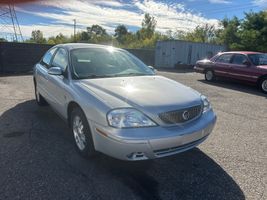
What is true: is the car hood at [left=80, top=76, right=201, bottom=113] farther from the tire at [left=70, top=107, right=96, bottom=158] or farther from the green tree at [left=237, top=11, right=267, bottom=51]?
the green tree at [left=237, top=11, right=267, bottom=51]

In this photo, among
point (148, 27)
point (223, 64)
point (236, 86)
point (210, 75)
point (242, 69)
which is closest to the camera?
point (242, 69)

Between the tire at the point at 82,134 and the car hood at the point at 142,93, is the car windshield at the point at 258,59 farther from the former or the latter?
the tire at the point at 82,134

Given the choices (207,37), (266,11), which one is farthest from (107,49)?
(207,37)

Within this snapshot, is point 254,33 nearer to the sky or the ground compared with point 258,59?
nearer to the sky

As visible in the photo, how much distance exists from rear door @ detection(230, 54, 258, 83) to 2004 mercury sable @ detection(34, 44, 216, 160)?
6.79 meters

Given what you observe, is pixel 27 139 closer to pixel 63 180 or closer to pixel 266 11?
pixel 63 180

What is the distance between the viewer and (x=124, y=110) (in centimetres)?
288

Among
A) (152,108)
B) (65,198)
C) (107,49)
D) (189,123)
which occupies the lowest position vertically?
(65,198)

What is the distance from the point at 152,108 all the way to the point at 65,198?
4.27ft

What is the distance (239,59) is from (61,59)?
8.09m

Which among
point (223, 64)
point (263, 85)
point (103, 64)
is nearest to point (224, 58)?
point (223, 64)

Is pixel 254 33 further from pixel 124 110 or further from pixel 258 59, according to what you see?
pixel 124 110

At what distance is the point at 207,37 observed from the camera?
4775cm

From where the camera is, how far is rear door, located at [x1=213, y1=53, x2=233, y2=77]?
10852 millimetres
